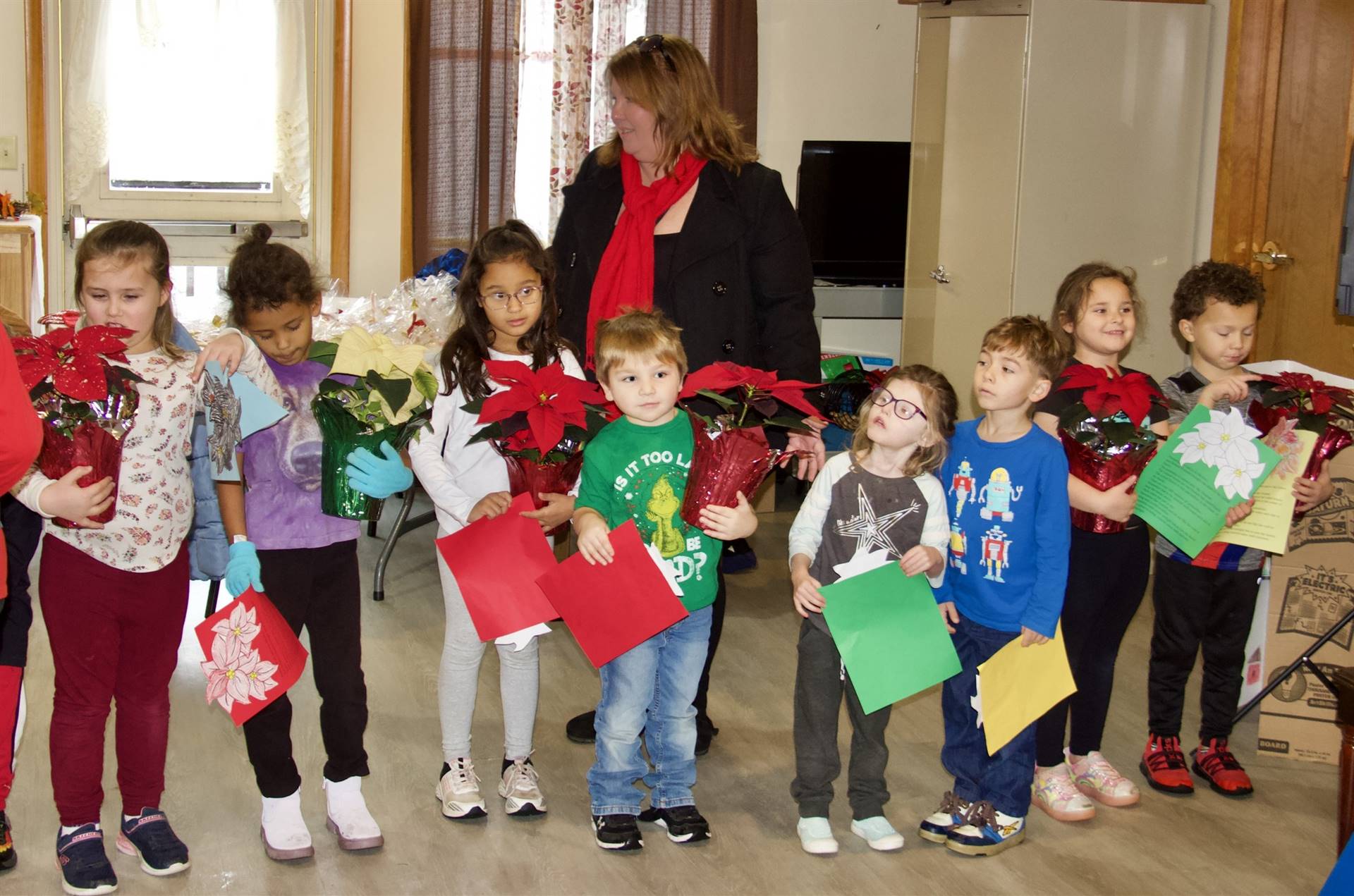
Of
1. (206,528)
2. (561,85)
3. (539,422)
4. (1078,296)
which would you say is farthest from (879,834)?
(561,85)

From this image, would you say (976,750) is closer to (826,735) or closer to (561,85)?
(826,735)

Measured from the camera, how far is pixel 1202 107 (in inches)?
181

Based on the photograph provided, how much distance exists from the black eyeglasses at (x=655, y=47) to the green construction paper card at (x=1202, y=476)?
1171 millimetres

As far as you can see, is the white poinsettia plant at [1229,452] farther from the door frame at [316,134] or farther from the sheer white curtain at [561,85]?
the door frame at [316,134]

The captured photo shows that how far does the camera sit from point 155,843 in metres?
2.18

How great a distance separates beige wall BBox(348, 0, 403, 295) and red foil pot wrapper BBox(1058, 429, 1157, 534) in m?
4.01

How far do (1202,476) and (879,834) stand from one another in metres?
0.89

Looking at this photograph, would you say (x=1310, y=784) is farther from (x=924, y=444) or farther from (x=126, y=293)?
(x=126, y=293)

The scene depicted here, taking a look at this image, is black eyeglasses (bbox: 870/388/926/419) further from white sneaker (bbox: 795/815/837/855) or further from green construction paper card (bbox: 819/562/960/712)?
white sneaker (bbox: 795/815/837/855)

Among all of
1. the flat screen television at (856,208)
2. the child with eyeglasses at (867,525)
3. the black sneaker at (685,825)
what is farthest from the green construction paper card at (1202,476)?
the flat screen television at (856,208)

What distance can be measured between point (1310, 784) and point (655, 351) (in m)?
1.72

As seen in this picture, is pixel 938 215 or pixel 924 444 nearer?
pixel 924 444

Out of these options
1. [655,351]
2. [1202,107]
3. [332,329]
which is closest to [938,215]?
[1202,107]

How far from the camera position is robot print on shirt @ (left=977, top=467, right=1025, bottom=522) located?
7.26ft
